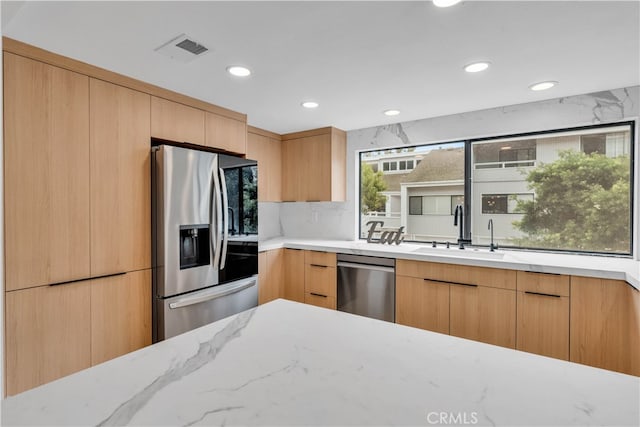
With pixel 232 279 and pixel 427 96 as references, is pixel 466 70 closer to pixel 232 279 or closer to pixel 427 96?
pixel 427 96

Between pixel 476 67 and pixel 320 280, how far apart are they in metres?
2.26

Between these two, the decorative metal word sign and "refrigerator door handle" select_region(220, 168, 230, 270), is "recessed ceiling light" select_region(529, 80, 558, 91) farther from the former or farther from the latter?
"refrigerator door handle" select_region(220, 168, 230, 270)

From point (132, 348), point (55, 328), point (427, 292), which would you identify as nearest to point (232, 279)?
point (132, 348)

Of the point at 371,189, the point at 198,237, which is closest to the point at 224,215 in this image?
the point at 198,237

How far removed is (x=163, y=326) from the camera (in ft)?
7.51

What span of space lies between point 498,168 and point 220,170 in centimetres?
253

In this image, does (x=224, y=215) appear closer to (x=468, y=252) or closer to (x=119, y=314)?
(x=119, y=314)

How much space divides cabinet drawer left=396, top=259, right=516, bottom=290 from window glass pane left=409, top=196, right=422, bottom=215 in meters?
0.86

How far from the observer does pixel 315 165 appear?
12.2ft

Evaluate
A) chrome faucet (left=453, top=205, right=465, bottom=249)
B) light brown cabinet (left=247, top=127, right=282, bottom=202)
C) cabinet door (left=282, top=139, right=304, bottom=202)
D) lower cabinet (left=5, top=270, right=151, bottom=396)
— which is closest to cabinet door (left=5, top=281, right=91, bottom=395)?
lower cabinet (left=5, top=270, right=151, bottom=396)

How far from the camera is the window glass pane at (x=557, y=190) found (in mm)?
2590

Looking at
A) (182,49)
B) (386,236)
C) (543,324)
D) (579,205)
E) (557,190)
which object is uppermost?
(182,49)

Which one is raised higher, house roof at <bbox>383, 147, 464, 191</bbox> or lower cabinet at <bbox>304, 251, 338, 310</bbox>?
house roof at <bbox>383, 147, 464, 191</bbox>

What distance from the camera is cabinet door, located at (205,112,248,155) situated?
110 inches
